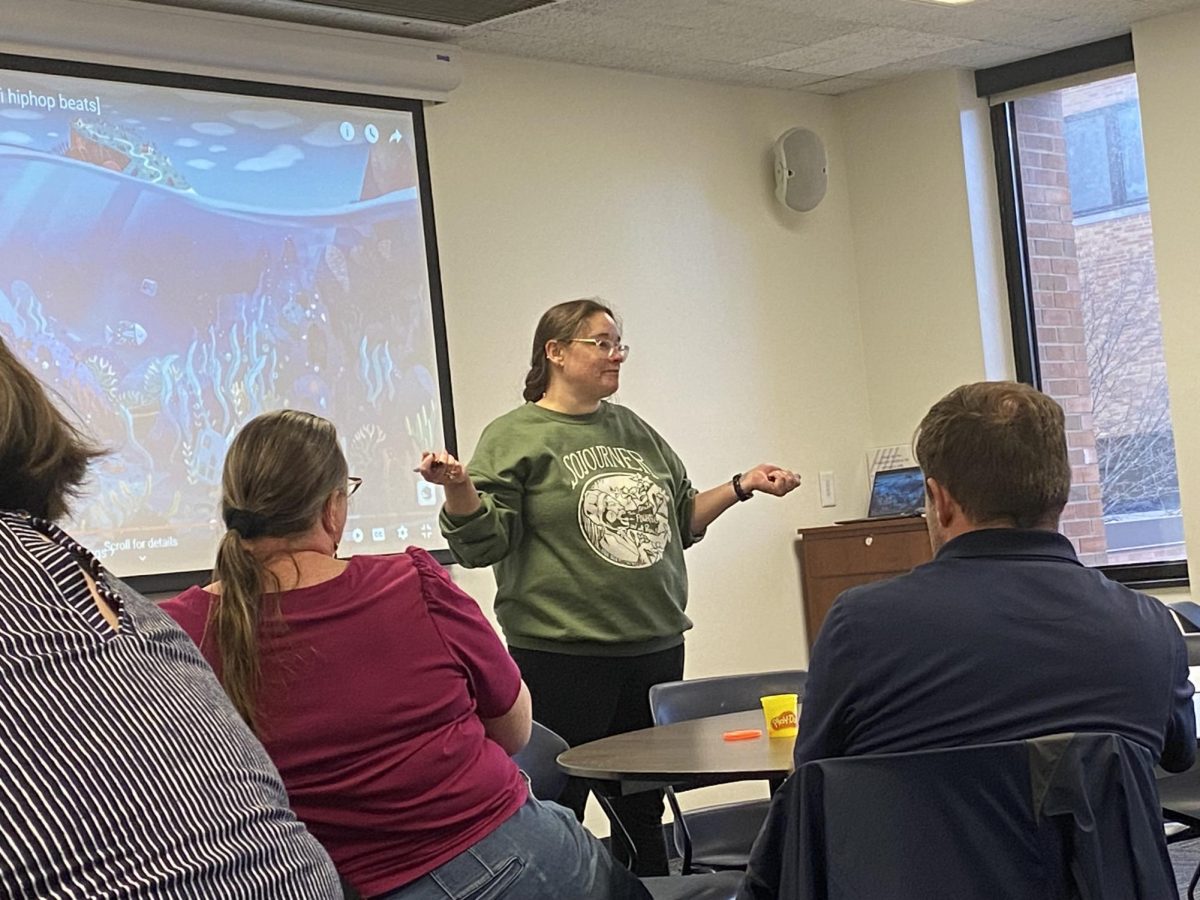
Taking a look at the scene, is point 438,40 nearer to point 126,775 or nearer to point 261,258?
point 261,258

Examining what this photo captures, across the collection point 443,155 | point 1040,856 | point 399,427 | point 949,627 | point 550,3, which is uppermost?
point 550,3

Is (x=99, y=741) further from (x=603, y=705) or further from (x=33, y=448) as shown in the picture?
(x=603, y=705)

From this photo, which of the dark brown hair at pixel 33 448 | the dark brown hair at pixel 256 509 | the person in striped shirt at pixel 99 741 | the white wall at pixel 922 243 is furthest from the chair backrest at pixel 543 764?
the white wall at pixel 922 243

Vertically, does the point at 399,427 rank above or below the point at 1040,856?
above

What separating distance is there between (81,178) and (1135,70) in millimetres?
3559

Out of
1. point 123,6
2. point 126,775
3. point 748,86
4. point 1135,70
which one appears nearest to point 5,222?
point 123,6

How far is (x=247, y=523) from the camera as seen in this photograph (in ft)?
7.35

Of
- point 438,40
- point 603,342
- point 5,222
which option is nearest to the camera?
point 603,342

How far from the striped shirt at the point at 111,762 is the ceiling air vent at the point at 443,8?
3.62m

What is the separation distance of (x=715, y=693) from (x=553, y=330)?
0.92 metres

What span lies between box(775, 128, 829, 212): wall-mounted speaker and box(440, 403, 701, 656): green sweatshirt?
255 centimetres

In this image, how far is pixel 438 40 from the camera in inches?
198

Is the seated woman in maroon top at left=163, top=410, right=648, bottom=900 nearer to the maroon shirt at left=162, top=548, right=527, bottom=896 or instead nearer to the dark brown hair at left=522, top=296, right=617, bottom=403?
the maroon shirt at left=162, top=548, right=527, bottom=896

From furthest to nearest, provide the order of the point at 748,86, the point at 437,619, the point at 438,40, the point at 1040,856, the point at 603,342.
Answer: the point at 748,86 < the point at 438,40 < the point at 603,342 < the point at 437,619 < the point at 1040,856
